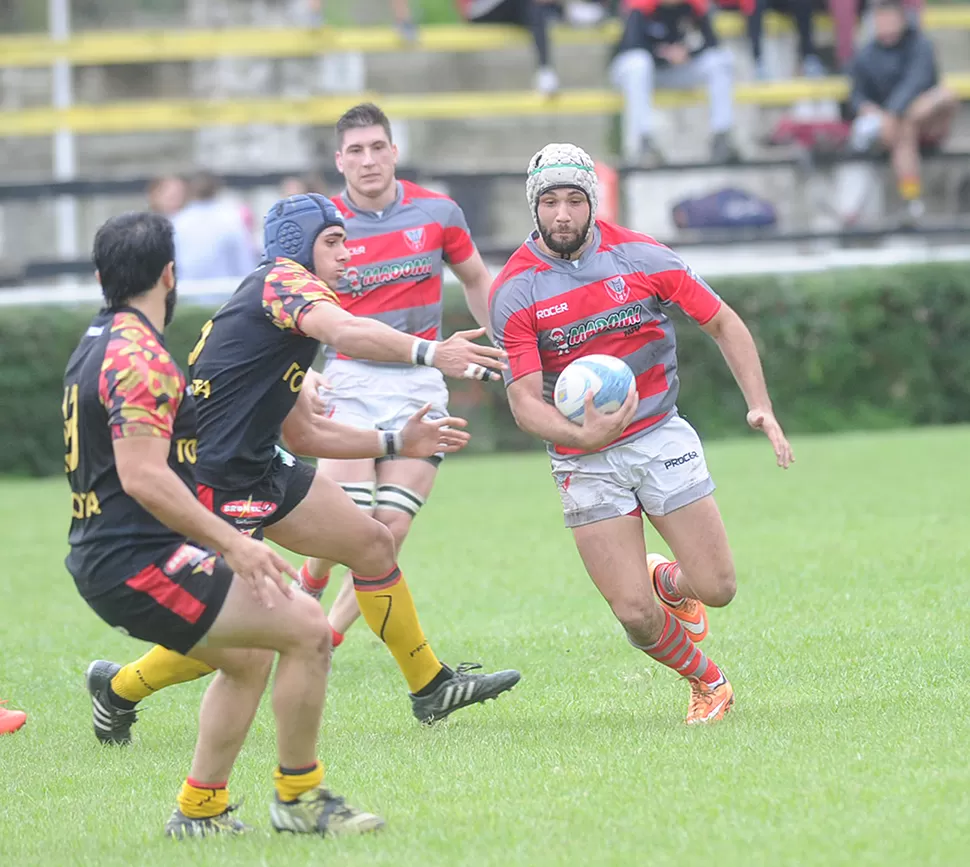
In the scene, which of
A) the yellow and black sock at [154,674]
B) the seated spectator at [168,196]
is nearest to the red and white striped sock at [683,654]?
the yellow and black sock at [154,674]

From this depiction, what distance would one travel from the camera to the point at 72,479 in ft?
17.3

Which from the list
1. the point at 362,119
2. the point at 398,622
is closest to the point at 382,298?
the point at 362,119

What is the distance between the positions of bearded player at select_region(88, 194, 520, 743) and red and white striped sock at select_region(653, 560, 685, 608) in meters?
0.76

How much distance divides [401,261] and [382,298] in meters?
0.21

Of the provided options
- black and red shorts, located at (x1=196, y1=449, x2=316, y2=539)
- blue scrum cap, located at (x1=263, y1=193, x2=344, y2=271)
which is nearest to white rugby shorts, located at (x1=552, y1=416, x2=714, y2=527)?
black and red shorts, located at (x1=196, y1=449, x2=316, y2=539)

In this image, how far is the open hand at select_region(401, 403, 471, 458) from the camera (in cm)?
620

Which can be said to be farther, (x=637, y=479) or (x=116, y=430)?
(x=637, y=479)

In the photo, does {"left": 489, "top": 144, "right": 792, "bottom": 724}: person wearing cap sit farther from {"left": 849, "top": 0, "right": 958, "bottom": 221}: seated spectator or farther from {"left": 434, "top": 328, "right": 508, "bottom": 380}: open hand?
{"left": 849, "top": 0, "right": 958, "bottom": 221}: seated spectator

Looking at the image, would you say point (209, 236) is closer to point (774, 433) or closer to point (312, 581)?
point (312, 581)

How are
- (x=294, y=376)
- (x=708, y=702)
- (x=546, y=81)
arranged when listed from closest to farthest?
(x=294, y=376) → (x=708, y=702) → (x=546, y=81)

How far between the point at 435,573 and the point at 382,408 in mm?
2984

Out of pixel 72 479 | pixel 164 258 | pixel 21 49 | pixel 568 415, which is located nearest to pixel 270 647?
pixel 72 479

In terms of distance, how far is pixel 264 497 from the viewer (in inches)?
260

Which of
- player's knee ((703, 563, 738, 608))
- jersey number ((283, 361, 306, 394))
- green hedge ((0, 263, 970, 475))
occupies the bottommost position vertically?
green hedge ((0, 263, 970, 475))
